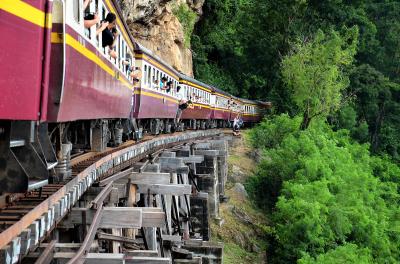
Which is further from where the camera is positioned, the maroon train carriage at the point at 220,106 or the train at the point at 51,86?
the maroon train carriage at the point at 220,106

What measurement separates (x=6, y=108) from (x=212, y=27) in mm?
44316

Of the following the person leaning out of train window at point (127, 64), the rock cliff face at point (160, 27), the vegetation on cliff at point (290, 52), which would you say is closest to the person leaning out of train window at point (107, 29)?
the person leaning out of train window at point (127, 64)

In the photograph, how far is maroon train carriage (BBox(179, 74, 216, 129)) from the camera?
22156 mm

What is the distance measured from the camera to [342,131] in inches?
1428

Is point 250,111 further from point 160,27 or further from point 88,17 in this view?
point 88,17

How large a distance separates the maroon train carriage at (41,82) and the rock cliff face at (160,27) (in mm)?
19482

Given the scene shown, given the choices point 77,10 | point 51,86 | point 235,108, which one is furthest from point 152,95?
point 235,108

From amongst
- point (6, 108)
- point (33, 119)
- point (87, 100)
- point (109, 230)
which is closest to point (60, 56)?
point (33, 119)

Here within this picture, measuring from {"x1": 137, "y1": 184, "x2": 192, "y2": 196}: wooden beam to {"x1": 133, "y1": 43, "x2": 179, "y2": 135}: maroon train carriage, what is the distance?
3275 mm

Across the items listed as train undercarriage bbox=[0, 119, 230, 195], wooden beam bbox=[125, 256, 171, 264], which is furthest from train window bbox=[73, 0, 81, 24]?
wooden beam bbox=[125, 256, 171, 264]

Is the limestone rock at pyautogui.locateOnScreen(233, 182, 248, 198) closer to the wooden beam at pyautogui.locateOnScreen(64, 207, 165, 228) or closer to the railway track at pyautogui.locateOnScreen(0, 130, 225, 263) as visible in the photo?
the railway track at pyautogui.locateOnScreen(0, 130, 225, 263)

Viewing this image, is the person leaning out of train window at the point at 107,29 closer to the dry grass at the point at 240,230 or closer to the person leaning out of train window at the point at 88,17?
the person leaning out of train window at the point at 88,17

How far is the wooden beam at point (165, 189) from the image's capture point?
29.9 ft

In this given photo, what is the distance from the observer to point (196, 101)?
2503 cm
